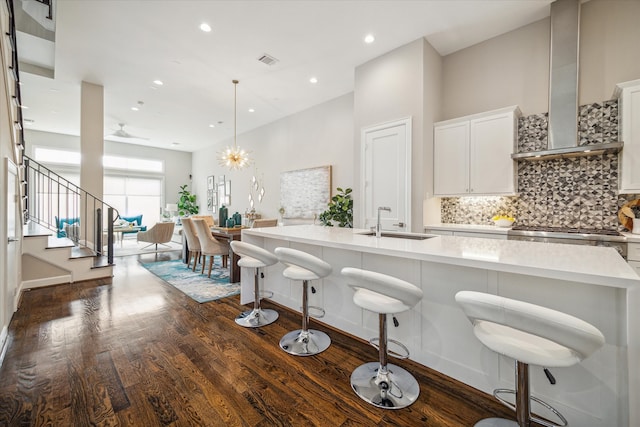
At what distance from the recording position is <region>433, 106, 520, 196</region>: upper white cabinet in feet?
10.4

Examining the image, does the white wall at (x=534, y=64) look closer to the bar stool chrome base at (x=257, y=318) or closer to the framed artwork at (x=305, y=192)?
the framed artwork at (x=305, y=192)

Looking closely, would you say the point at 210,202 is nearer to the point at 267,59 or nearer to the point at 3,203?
the point at 267,59

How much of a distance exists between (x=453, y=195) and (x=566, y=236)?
122 centimetres

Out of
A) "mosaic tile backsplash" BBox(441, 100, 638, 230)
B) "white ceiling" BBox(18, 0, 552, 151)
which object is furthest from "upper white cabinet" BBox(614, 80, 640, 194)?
"white ceiling" BBox(18, 0, 552, 151)

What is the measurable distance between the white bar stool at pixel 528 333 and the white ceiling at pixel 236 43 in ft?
10.4

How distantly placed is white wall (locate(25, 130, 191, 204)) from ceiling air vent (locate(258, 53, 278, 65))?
778 centimetres

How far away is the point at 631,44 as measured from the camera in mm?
2701

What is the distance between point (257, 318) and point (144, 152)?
374 inches

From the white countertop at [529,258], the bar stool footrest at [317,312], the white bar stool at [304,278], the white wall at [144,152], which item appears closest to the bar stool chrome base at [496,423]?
the white countertop at [529,258]

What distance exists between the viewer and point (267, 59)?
398cm

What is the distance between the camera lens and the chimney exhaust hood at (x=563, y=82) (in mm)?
2877

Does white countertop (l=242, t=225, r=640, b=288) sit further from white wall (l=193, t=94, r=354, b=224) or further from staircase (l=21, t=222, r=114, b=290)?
staircase (l=21, t=222, r=114, b=290)

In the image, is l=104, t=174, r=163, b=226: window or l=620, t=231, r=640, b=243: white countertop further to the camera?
l=104, t=174, r=163, b=226: window

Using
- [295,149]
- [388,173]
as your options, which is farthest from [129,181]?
[388,173]
